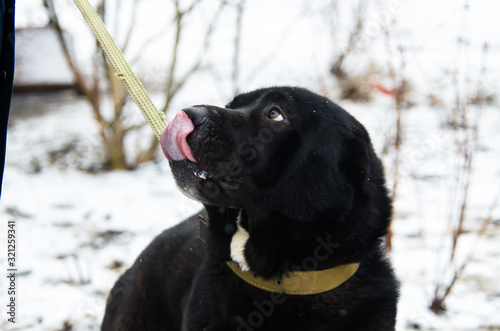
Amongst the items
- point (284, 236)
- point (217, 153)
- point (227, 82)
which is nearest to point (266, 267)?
point (284, 236)

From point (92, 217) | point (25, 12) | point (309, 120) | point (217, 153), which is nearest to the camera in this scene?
point (217, 153)

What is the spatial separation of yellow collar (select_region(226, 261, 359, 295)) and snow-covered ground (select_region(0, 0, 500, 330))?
4.53ft

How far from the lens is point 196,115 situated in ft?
5.85

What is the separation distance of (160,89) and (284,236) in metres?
7.81

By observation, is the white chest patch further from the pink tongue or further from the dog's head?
the pink tongue

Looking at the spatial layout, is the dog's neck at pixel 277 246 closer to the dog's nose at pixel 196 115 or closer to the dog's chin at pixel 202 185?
the dog's chin at pixel 202 185

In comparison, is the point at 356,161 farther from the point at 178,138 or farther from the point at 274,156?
the point at 178,138

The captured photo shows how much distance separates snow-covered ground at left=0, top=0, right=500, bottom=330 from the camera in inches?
123

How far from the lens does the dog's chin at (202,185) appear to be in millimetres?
1825

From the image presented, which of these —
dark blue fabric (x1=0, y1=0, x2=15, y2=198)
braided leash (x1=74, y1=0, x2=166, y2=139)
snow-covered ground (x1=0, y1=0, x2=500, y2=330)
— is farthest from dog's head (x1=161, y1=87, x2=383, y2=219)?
snow-covered ground (x1=0, y1=0, x2=500, y2=330)

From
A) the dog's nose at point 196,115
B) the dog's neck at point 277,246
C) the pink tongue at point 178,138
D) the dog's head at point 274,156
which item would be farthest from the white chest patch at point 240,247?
the dog's nose at point 196,115

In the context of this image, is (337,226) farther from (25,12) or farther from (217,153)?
(25,12)

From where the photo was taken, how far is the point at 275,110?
1985 mm

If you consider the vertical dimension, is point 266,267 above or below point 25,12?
below
